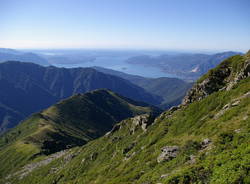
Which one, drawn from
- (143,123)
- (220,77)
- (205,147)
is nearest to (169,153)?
(205,147)

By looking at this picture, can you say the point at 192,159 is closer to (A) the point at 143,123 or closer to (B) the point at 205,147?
(B) the point at 205,147

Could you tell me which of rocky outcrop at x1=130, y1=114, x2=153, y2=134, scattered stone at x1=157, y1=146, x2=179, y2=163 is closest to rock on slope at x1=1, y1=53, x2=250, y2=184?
scattered stone at x1=157, y1=146, x2=179, y2=163

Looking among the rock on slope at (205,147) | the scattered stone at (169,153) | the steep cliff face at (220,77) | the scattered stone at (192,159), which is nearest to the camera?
the rock on slope at (205,147)

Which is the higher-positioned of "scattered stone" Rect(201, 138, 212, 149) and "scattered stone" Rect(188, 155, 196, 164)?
"scattered stone" Rect(201, 138, 212, 149)

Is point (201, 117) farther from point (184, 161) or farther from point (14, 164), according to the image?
point (14, 164)

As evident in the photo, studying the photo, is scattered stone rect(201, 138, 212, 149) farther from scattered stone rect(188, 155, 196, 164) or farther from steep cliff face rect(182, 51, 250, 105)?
steep cliff face rect(182, 51, 250, 105)

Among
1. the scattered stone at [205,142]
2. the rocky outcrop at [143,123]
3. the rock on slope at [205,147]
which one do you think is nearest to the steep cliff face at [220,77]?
the rock on slope at [205,147]

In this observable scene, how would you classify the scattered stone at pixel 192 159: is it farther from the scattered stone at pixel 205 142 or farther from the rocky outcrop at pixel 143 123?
the rocky outcrop at pixel 143 123

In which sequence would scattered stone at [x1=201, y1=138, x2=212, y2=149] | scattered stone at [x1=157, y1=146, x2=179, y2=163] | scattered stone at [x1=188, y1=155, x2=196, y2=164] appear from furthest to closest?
scattered stone at [x1=157, y1=146, x2=179, y2=163] < scattered stone at [x1=201, y1=138, x2=212, y2=149] < scattered stone at [x1=188, y1=155, x2=196, y2=164]

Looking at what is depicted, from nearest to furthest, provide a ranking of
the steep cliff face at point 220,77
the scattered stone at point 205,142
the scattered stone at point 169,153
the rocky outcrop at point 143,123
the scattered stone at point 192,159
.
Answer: the scattered stone at point 192,159
the scattered stone at point 205,142
the scattered stone at point 169,153
the steep cliff face at point 220,77
the rocky outcrop at point 143,123

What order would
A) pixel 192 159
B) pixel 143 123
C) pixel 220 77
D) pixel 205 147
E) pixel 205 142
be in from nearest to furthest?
1. pixel 192 159
2. pixel 205 147
3. pixel 205 142
4. pixel 220 77
5. pixel 143 123

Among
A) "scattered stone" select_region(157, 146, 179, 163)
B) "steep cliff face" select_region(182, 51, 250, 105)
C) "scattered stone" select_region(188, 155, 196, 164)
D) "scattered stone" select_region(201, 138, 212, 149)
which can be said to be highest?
"steep cliff face" select_region(182, 51, 250, 105)

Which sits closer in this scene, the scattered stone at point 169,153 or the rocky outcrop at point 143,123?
the scattered stone at point 169,153

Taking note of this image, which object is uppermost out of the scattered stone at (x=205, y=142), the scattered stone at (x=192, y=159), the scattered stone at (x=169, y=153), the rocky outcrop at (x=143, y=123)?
the scattered stone at (x=205, y=142)
